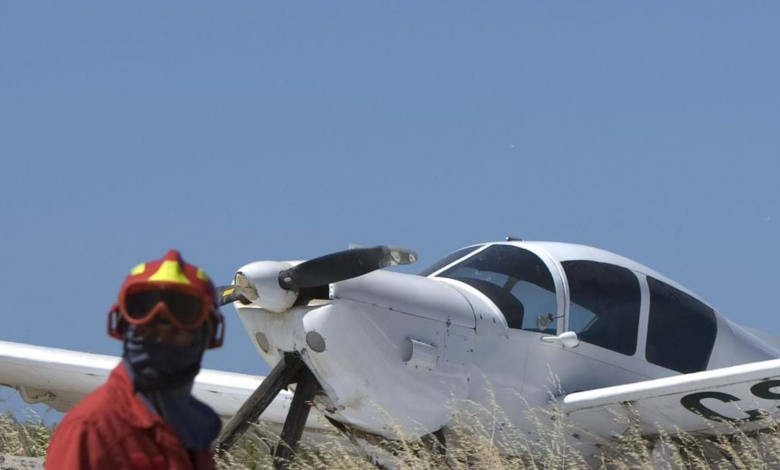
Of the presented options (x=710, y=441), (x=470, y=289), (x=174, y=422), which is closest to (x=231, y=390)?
(x=470, y=289)

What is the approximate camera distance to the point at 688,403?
7.71 m

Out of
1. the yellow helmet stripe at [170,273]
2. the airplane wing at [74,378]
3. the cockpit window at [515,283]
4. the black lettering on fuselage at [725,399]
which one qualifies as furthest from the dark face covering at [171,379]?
the airplane wing at [74,378]

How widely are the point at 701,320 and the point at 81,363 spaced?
494 centimetres

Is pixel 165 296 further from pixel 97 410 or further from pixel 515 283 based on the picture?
pixel 515 283

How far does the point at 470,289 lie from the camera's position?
7840 mm

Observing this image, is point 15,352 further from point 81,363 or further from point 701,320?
point 701,320

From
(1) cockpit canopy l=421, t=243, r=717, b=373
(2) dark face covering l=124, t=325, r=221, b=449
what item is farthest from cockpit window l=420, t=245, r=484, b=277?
(2) dark face covering l=124, t=325, r=221, b=449

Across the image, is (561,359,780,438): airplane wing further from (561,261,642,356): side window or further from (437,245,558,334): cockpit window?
(437,245,558,334): cockpit window

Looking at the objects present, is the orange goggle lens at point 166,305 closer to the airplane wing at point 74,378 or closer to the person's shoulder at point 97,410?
the person's shoulder at point 97,410

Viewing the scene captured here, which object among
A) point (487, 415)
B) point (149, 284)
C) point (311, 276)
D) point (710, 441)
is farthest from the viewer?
point (710, 441)

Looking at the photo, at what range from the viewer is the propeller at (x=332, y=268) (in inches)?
262

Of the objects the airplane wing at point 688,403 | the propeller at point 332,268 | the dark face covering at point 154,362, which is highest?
the dark face covering at point 154,362

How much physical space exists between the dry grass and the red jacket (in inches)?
195

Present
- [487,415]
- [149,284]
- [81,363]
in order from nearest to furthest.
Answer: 1. [149,284]
2. [487,415]
3. [81,363]
